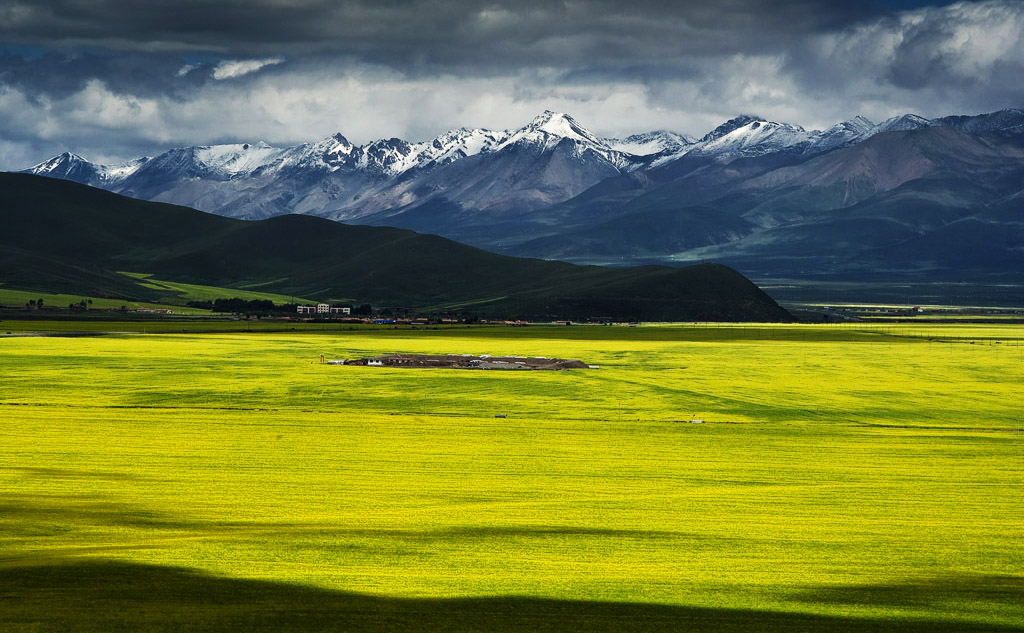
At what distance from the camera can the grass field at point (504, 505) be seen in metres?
31.2

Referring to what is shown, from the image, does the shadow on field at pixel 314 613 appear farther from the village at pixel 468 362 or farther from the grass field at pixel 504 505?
the village at pixel 468 362

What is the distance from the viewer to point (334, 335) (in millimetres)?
178500

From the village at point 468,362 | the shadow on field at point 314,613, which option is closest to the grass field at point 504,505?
the shadow on field at point 314,613

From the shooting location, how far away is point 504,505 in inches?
1806

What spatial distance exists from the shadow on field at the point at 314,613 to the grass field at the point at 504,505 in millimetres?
85

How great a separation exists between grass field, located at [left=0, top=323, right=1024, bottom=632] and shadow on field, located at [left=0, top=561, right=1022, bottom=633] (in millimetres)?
85

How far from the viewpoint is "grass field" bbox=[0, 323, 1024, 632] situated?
102 ft

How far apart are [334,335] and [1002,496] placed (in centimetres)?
13663

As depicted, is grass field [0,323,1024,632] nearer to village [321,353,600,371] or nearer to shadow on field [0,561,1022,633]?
shadow on field [0,561,1022,633]

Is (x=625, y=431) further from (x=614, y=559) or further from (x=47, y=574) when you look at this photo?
(x=47, y=574)

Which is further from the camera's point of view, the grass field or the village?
the village

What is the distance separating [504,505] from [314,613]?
53.7ft

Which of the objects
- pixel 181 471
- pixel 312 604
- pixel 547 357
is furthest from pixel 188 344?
pixel 312 604

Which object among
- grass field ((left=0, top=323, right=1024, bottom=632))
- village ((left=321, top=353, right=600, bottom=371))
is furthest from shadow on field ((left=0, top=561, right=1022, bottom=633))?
village ((left=321, top=353, right=600, bottom=371))
